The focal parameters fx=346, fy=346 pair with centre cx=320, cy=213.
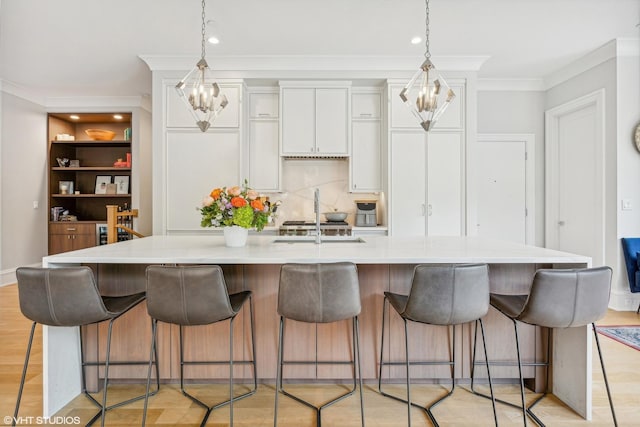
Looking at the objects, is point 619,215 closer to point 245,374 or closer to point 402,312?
point 402,312

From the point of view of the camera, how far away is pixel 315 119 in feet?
13.5

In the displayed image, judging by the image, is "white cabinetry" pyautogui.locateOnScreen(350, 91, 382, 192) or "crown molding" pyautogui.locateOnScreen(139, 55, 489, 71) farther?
"white cabinetry" pyautogui.locateOnScreen(350, 91, 382, 192)

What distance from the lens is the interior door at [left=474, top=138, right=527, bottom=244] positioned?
4.69 m

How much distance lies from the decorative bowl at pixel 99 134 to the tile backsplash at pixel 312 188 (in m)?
3.36

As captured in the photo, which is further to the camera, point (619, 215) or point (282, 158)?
point (282, 158)

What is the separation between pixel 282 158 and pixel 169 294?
293 cm

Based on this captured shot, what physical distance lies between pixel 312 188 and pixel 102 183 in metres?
3.86

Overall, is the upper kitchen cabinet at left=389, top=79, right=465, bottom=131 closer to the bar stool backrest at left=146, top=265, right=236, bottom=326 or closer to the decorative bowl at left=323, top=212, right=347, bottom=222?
the decorative bowl at left=323, top=212, right=347, bottom=222

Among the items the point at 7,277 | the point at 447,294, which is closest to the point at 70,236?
the point at 7,277

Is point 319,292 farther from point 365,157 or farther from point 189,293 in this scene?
point 365,157

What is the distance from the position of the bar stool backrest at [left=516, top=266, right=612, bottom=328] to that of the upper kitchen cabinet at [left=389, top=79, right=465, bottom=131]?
2.72 m

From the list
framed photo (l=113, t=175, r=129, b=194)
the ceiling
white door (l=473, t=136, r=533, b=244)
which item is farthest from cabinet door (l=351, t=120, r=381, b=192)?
framed photo (l=113, t=175, r=129, b=194)

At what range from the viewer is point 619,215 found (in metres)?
3.60

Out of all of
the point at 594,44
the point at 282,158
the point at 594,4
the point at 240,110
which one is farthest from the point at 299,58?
the point at 594,44
